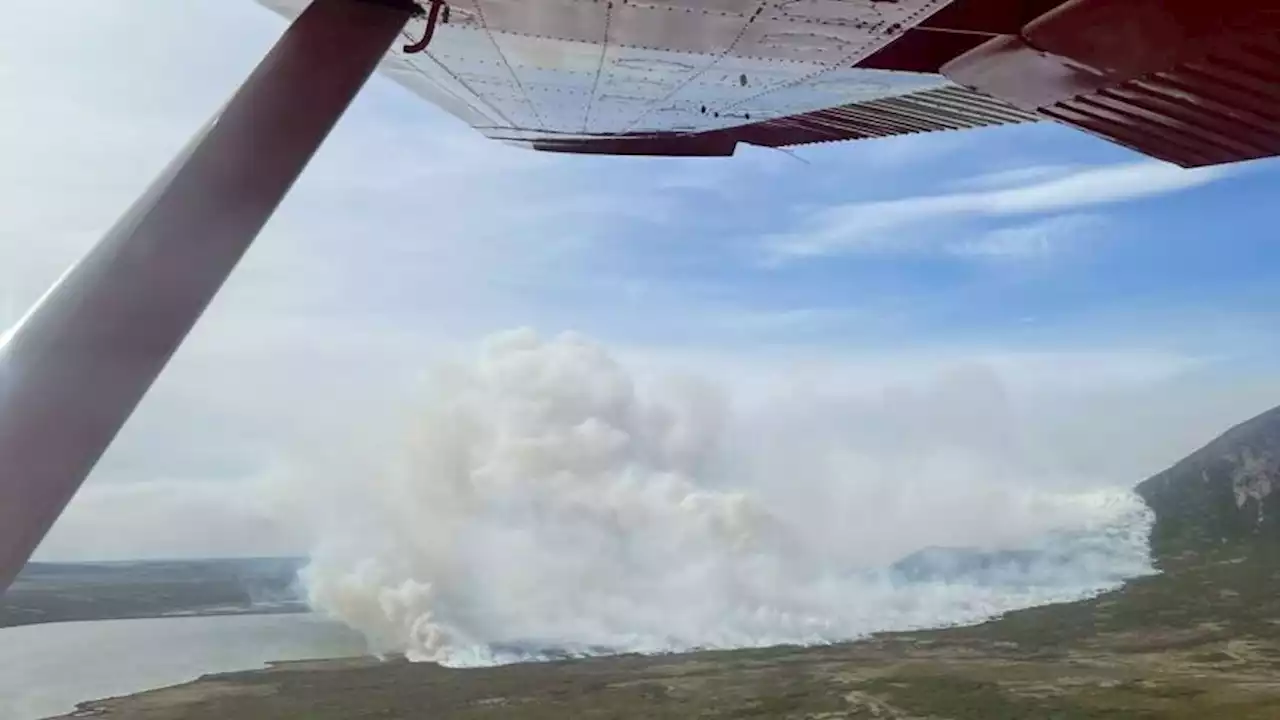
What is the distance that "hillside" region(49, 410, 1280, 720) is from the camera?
2406cm

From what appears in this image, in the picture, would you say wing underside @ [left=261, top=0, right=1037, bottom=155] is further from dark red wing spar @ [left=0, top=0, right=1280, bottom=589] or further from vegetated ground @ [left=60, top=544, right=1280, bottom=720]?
vegetated ground @ [left=60, top=544, right=1280, bottom=720]

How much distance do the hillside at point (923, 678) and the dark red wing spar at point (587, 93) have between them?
22.6m

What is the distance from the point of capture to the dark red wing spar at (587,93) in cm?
134

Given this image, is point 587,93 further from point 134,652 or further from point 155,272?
point 134,652

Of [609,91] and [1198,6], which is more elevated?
[609,91]

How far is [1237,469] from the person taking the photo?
31.8 meters

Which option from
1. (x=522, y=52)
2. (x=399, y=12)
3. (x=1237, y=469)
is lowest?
(x=399, y=12)

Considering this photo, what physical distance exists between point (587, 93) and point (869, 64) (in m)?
0.78

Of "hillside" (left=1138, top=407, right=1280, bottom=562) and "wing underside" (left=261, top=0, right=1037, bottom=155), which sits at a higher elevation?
"hillside" (left=1138, top=407, right=1280, bottom=562)

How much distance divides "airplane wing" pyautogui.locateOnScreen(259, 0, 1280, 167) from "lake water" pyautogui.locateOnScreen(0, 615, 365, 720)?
71.5 feet

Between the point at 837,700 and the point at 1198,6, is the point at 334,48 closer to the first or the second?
the point at 1198,6

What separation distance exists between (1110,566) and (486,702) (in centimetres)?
1961

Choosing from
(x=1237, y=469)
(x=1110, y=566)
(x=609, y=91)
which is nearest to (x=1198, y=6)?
(x=609, y=91)

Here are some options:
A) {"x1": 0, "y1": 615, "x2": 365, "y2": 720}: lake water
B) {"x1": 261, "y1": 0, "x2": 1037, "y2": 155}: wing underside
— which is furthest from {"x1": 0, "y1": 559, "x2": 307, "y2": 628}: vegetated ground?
{"x1": 261, "y1": 0, "x2": 1037, "y2": 155}: wing underside
